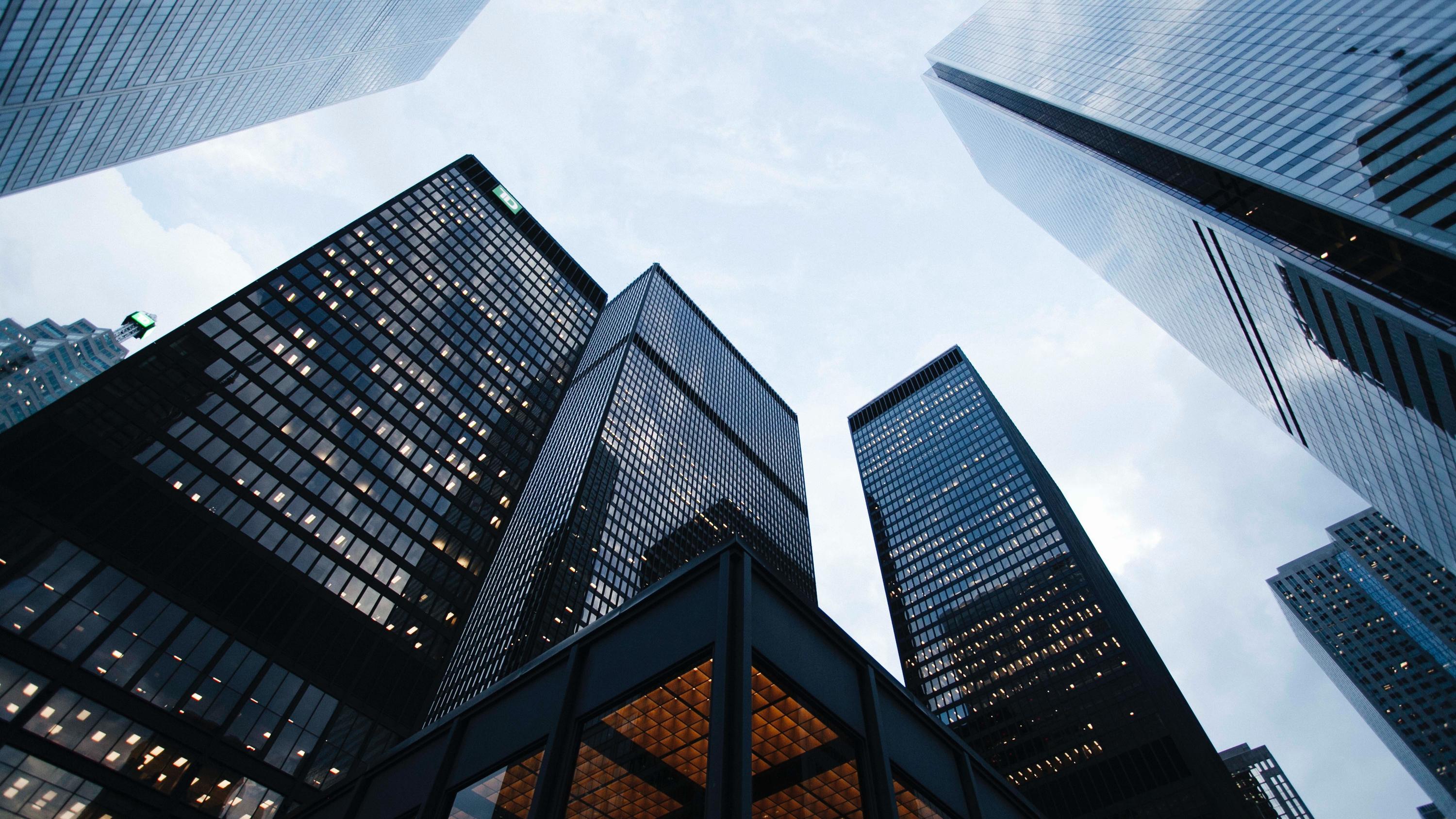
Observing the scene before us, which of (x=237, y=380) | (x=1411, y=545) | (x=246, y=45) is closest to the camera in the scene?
(x=237, y=380)

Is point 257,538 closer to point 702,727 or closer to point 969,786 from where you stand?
point 702,727

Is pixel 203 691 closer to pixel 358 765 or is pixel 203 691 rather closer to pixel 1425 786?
pixel 358 765

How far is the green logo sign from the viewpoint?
13180 centimetres

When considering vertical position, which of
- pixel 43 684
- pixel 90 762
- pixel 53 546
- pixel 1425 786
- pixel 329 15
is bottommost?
pixel 90 762

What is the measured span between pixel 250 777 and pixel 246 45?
88.1m

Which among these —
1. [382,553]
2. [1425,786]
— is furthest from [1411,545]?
[382,553]

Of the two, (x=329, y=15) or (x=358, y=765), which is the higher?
(x=329, y=15)

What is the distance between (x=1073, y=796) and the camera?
96.3m

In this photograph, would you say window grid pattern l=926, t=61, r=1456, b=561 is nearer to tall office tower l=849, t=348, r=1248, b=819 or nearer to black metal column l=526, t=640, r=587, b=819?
tall office tower l=849, t=348, r=1248, b=819

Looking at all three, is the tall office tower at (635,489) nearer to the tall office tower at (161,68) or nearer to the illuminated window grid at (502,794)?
the illuminated window grid at (502,794)

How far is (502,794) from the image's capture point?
1580 cm

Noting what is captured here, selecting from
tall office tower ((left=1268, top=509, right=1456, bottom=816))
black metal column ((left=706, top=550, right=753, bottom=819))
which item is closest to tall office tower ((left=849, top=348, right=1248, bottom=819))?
tall office tower ((left=1268, top=509, right=1456, bottom=816))

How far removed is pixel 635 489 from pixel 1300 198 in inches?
3618

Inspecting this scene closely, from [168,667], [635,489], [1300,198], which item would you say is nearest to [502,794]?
[168,667]
